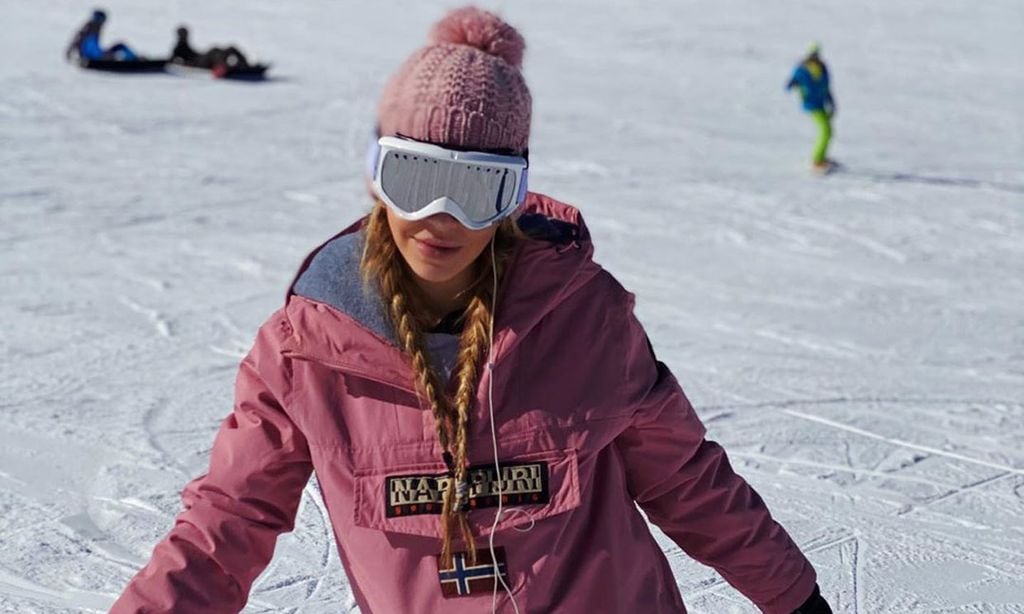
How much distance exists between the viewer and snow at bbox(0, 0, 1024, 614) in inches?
160

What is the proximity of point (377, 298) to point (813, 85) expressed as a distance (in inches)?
402

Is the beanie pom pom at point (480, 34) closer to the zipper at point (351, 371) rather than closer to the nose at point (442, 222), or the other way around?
the nose at point (442, 222)

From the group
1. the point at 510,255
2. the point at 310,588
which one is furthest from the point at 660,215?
the point at 510,255

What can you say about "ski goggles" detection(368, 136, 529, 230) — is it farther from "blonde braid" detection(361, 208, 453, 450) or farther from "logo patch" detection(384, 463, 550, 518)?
"logo patch" detection(384, 463, 550, 518)

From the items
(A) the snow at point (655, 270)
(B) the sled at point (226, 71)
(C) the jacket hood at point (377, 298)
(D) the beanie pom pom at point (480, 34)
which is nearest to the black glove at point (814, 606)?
(C) the jacket hood at point (377, 298)

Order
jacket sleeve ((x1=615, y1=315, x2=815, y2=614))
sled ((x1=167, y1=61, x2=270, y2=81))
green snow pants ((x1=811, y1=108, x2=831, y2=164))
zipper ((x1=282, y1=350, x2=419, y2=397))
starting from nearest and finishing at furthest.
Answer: zipper ((x1=282, y1=350, x2=419, y2=397)) < jacket sleeve ((x1=615, y1=315, x2=815, y2=614)) < green snow pants ((x1=811, y1=108, x2=831, y2=164)) < sled ((x1=167, y1=61, x2=270, y2=81))

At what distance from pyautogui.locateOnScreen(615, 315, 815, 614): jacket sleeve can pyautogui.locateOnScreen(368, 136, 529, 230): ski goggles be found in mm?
285

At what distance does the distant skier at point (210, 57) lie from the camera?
14.7 metres

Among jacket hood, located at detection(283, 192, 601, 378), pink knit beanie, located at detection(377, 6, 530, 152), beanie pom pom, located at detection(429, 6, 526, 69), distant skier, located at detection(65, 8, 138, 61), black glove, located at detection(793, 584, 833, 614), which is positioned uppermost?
beanie pom pom, located at detection(429, 6, 526, 69)

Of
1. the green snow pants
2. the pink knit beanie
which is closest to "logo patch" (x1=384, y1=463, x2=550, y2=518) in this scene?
the pink knit beanie

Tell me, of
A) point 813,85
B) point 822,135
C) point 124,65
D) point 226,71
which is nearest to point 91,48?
point 124,65

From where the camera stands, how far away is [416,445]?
77.2 inches

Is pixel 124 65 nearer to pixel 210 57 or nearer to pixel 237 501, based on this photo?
pixel 210 57

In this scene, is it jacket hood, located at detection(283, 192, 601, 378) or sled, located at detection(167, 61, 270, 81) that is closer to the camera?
jacket hood, located at detection(283, 192, 601, 378)
